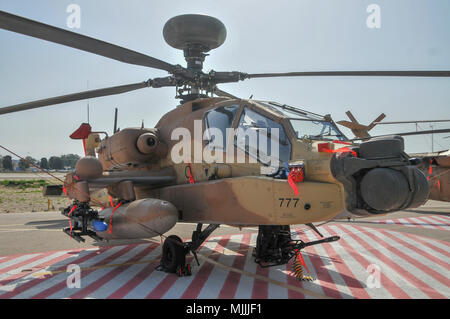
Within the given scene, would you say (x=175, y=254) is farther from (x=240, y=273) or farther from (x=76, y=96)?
(x=76, y=96)

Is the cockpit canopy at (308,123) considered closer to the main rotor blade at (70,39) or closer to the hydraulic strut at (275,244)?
the hydraulic strut at (275,244)

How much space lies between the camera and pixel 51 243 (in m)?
9.11

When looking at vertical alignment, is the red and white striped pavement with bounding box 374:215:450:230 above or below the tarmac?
below

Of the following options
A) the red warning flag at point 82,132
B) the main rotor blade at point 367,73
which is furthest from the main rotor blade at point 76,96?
the main rotor blade at point 367,73

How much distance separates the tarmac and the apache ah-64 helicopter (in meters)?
0.57

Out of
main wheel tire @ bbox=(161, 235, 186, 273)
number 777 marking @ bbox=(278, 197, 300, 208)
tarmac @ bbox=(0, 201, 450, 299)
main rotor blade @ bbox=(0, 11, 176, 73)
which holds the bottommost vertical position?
tarmac @ bbox=(0, 201, 450, 299)

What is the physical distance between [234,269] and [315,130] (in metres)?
2.94

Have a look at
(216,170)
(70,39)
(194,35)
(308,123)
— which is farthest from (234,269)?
(194,35)

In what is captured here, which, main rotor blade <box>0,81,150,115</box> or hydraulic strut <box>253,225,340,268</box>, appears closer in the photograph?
hydraulic strut <box>253,225,340,268</box>

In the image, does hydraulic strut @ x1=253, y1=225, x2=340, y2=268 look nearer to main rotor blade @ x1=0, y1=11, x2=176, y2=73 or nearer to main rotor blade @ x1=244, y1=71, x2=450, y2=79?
main rotor blade @ x1=244, y1=71, x2=450, y2=79

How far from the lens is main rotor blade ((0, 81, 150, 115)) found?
20.8ft

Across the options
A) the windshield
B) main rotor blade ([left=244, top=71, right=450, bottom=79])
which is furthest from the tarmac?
main rotor blade ([left=244, top=71, right=450, bottom=79])

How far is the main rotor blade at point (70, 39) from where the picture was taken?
15.1ft

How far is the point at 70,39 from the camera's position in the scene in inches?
208
